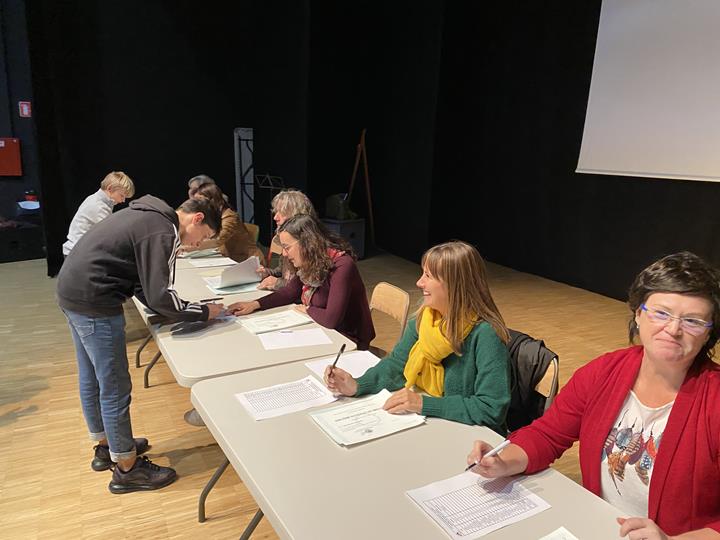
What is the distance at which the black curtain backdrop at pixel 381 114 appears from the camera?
229 inches

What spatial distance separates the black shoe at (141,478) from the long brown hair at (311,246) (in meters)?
1.10

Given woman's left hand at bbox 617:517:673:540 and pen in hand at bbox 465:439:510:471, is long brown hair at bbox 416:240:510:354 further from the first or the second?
woman's left hand at bbox 617:517:673:540

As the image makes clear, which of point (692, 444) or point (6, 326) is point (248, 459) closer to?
point (692, 444)

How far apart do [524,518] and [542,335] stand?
3604 millimetres

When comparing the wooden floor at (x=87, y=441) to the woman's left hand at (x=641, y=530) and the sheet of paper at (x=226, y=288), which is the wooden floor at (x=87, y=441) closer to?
the sheet of paper at (x=226, y=288)

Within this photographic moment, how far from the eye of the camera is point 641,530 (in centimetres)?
97

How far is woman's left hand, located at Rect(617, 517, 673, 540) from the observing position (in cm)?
95

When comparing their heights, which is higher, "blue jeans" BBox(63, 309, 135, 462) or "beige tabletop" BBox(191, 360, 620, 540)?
"beige tabletop" BBox(191, 360, 620, 540)

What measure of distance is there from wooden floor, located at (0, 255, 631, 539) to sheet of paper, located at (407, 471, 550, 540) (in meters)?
1.18

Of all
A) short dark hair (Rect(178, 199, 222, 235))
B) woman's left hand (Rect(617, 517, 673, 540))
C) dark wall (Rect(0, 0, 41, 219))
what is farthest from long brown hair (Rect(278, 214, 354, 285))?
dark wall (Rect(0, 0, 41, 219))

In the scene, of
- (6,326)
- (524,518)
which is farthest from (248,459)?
(6,326)

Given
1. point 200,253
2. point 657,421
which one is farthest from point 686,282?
point 200,253

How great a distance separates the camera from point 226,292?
108 inches

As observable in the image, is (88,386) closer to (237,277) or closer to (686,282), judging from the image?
(237,277)
